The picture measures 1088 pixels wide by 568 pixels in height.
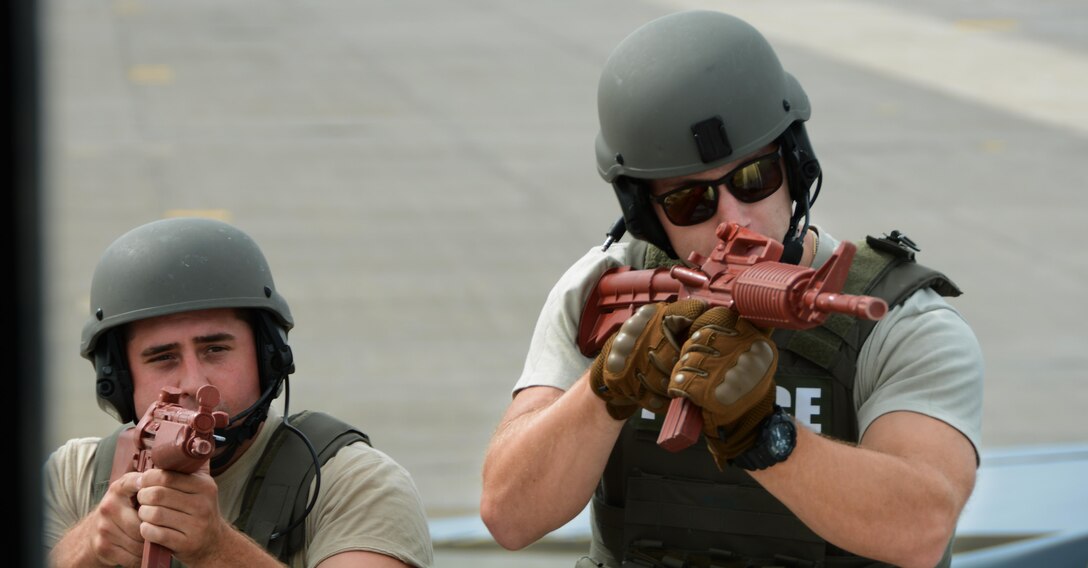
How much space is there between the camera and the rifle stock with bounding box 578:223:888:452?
210 centimetres

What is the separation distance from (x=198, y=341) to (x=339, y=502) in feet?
1.41

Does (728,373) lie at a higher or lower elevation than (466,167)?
higher

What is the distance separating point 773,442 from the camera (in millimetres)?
2250

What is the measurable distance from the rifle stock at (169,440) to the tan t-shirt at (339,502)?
159 mm

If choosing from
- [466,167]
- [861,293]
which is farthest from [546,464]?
[466,167]

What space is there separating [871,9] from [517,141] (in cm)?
558

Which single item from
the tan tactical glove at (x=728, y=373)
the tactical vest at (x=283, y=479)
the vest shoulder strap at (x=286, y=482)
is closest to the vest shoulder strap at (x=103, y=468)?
the tactical vest at (x=283, y=479)

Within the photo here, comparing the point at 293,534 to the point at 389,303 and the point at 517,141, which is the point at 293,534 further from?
the point at 517,141

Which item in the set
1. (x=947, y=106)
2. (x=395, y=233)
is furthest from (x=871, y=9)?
(x=395, y=233)

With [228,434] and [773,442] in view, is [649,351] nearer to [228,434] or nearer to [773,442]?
[773,442]

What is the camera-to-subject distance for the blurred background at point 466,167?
7688 millimetres

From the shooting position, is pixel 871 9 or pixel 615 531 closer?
pixel 615 531

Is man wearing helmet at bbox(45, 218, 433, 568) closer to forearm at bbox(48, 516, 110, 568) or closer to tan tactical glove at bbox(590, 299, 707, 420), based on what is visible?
forearm at bbox(48, 516, 110, 568)

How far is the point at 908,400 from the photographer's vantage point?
95.5 inches
